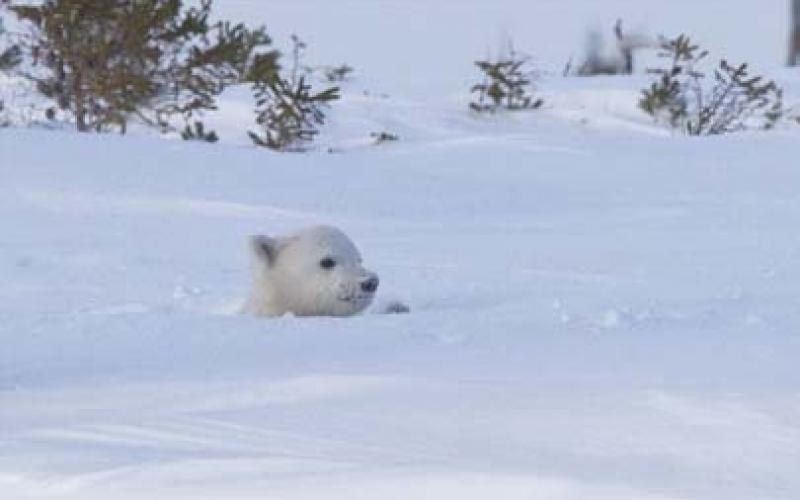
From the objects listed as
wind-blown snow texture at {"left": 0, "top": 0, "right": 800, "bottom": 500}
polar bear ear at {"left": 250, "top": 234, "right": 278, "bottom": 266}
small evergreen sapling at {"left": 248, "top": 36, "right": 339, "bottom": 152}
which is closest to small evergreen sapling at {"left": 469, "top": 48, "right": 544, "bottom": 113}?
small evergreen sapling at {"left": 248, "top": 36, "right": 339, "bottom": 152}

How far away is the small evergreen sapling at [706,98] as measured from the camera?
1505cm

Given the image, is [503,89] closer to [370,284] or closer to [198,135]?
[198,135]

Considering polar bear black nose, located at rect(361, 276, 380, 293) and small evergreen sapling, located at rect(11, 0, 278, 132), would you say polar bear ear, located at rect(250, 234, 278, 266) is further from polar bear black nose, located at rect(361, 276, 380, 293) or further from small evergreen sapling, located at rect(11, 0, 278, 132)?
small evergreen sapling, located at rect(11, 0, 278, 132)

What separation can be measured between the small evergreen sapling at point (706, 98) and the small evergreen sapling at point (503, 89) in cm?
106

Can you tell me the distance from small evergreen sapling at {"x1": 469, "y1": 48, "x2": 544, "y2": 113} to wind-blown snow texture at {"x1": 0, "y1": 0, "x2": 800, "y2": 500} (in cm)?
433

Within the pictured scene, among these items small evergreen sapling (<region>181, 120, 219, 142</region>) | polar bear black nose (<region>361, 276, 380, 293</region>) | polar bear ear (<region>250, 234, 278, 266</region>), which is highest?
polar bear ear (<region>250, 234, 278, 266</region>)

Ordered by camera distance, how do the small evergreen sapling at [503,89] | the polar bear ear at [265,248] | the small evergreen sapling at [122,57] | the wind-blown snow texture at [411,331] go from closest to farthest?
the wind-blown snow texture at [411,331] < the polar bear ear at [265,248] < the small evergreen sapling at [122,57] < the small evergreen sapling at [503,89]

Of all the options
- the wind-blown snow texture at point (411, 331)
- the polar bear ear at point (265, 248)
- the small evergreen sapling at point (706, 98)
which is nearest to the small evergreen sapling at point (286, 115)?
the wind-blown snow texture at point (411, 331)

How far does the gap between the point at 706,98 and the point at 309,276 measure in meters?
10.1

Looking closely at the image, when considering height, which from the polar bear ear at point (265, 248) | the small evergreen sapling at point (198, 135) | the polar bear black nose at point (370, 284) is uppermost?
the polar bear ear at point (265, 248)

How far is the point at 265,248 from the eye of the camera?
614 centimetres

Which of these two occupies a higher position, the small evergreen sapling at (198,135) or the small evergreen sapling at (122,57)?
the small evergreen sapling at (122,57)

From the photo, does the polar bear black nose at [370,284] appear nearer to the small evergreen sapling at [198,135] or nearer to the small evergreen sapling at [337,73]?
the small evergreen sapling at [198,135]

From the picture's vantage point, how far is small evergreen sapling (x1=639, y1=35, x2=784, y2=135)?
15.1 m
